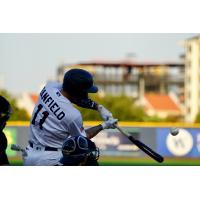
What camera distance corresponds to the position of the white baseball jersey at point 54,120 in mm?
5766

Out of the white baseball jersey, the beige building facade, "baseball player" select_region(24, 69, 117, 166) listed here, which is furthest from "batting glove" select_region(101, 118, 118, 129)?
the beige building facade

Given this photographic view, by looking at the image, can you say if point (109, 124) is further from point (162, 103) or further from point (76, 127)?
point (162, 103)

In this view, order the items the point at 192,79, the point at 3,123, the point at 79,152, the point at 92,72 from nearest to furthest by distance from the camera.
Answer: the point at 79,152 < the point at 3,123 < the point at 92,72 < the point at 192,79

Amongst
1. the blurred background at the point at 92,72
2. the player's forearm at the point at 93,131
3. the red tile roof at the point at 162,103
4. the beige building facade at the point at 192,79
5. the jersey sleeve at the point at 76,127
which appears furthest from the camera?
the beige building facade at the point at 192,79

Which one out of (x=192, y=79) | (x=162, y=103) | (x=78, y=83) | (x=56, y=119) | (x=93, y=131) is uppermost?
(x=78, y=83)

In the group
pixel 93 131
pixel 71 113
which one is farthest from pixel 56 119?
pixel 93 131

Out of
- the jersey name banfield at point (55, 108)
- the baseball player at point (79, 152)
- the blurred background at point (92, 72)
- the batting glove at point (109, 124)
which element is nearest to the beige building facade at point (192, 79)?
the blurred background at point (92, 72)

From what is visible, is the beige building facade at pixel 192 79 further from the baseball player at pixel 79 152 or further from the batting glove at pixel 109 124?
the baseball player at pixel 79 152

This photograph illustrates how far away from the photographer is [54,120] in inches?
230

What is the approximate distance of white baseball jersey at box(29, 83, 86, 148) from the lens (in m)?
5.77

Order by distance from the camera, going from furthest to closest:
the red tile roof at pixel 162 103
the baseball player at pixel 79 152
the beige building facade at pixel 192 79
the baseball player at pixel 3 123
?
the beige building facade at pixel 192 79 → the red tile roof at pixel 162 103 → the baseball player at pixel 3 123 → the baseball player at pixel 79 152

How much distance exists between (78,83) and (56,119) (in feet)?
1.12

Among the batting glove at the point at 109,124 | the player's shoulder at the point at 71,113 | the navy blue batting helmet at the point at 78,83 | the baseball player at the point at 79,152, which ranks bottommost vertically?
the baseball player at the point at 79,152
